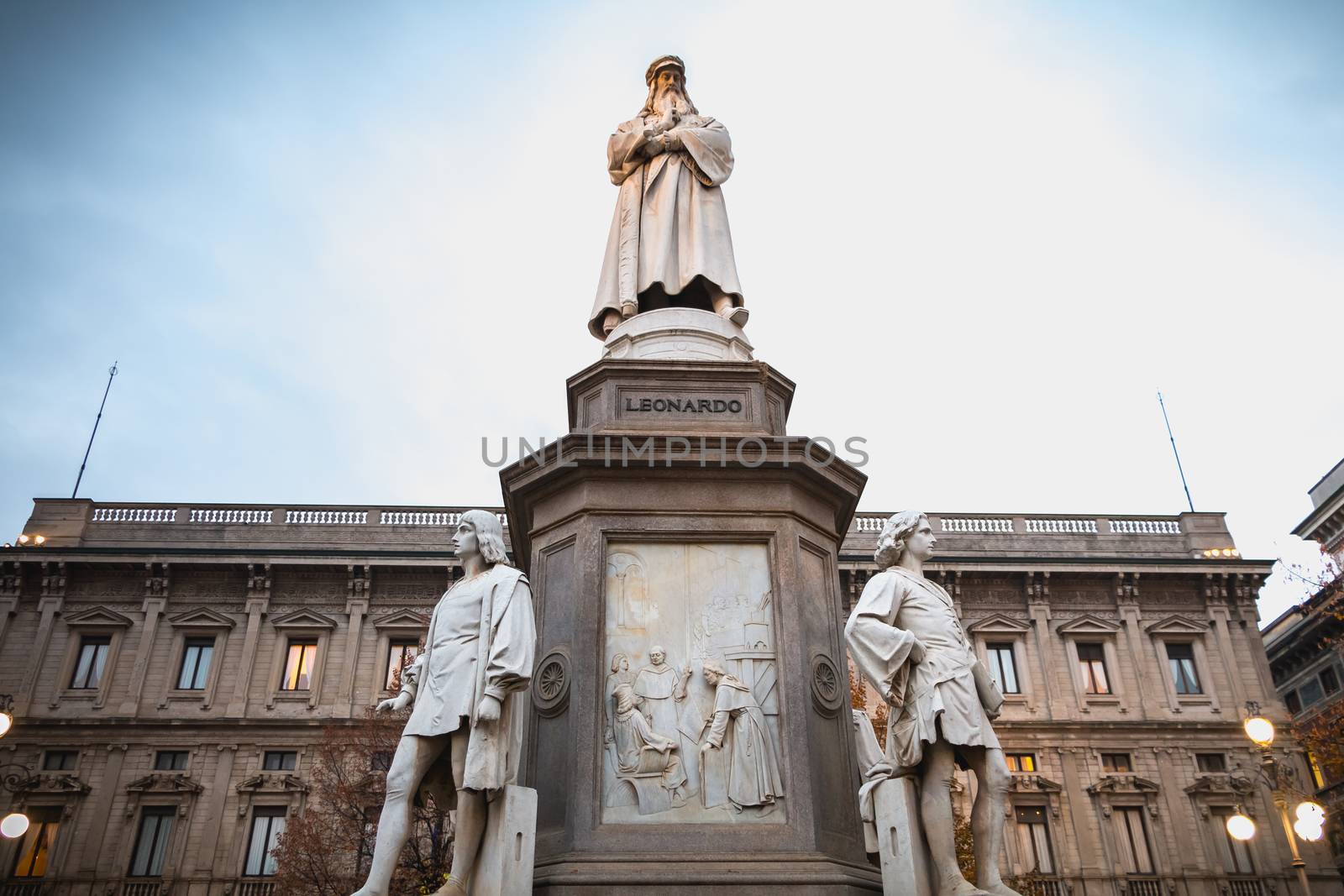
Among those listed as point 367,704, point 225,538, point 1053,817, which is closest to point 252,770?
point 367,704

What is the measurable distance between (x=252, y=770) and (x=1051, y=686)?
25.2m

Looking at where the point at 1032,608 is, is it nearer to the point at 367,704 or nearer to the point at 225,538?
the point at 367,704

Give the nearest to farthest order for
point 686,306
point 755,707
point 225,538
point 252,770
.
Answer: point 755,707, point 686,306, point 252,770, point 225,538

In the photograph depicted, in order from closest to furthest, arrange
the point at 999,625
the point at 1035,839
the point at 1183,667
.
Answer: the point at 1035,839
the point at 999,625
the point at 1183,667

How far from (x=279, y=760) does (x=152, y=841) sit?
400 centimetres

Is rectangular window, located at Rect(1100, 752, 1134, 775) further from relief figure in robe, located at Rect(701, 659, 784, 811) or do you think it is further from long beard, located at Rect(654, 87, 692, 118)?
relief figure in robe, located at Rect(701, 659, 784, 811)

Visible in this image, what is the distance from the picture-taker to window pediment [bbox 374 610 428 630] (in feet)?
108

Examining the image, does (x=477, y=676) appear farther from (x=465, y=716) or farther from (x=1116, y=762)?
(x=1116, y=762)

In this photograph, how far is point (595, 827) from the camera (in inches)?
273

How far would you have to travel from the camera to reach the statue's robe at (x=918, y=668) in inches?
257

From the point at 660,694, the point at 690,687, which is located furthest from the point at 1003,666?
the point at 660,694

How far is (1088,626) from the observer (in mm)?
34188

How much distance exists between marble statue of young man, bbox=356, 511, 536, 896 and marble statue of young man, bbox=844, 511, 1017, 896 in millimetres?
2240

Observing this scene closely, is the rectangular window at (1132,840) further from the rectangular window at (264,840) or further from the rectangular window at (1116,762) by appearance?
the rectangular window at (264,840)
